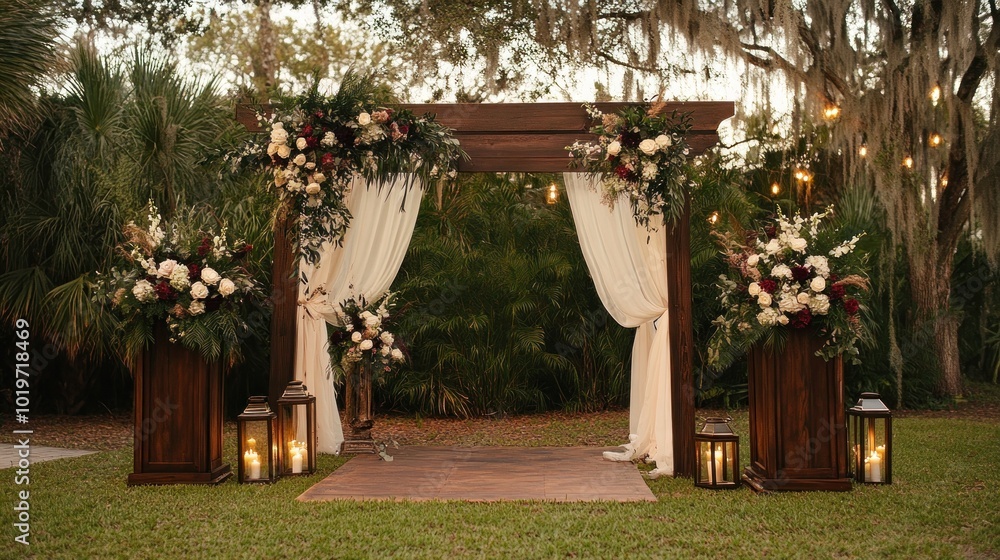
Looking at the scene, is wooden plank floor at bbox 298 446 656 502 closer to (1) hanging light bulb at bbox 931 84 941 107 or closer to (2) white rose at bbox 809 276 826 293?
(2) white rose at bbox 809 276 826 293

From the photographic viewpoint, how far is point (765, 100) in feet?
31.7

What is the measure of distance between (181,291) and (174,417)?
82 centimetres

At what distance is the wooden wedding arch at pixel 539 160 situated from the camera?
6227 mm

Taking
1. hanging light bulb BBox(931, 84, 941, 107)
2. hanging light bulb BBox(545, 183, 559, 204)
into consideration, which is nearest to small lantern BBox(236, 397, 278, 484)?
hanging light bulb BBox(545, 183, 559, 204)

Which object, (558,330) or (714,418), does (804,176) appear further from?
(714,418)

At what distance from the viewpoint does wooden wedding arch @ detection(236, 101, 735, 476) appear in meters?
6.23

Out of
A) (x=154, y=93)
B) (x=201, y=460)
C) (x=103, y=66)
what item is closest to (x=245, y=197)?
(x=154, y=93)

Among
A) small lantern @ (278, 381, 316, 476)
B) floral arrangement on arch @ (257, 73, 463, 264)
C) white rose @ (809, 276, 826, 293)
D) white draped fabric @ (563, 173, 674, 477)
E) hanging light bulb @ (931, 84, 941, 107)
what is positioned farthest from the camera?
hanging light bulb @ (931, 84, 941, 107)

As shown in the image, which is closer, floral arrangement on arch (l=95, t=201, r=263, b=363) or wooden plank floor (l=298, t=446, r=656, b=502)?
wooden plank floor (l=298, t=446, r=656, b=502)

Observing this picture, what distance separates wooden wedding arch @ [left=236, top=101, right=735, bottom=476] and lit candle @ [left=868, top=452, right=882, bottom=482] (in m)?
1.15

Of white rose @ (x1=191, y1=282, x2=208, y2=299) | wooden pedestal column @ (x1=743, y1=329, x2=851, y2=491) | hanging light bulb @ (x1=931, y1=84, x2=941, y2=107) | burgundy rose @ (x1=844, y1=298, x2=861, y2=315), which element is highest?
hanging light bulb @ (x1=931, y1=84, x2=941, y2=107)

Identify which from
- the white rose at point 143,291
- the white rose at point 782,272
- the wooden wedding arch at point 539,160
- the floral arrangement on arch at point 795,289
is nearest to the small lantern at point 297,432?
the wooden wedding arch at point 539,160

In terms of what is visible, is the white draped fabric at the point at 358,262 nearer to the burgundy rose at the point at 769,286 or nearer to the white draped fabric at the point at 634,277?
the white draped fabric at the point at 634,277

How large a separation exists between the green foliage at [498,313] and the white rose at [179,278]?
12.0 feet
